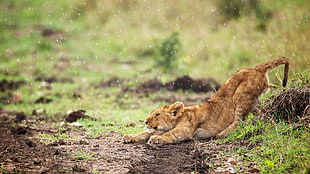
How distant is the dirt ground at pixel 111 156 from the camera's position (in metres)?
4.64

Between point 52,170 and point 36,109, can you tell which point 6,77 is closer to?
point 36,109

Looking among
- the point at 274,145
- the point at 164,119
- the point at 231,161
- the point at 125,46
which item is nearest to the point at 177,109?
the point at 164,119

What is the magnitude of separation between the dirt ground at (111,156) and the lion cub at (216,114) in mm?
291

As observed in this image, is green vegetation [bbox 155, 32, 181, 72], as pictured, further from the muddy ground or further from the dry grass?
the dry grass

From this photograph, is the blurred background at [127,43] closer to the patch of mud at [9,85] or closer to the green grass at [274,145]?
the patch of mud at [9,85]

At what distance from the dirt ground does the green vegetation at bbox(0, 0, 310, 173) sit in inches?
29.4

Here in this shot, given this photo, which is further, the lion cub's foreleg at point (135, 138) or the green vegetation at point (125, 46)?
the green vegetation at point (125, 46)

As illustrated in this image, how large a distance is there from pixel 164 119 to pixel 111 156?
4.34 ft

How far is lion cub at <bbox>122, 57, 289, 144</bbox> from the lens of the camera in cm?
627

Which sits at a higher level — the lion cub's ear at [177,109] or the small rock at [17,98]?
the small rock at [17,98]

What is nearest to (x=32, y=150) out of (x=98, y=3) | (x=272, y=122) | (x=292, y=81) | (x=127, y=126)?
(x=127, y=126)

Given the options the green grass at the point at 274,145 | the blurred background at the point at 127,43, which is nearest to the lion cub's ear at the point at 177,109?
the green grass at the point at 274,145

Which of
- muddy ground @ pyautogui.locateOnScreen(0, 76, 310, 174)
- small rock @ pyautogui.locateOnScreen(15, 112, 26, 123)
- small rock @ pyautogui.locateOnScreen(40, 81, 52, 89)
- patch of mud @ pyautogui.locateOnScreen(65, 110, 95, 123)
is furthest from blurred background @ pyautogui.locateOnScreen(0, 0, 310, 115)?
muddy ground @ pyautogui.locateOnScreen(0, 76, 310, 174)

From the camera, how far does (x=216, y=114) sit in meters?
6.41
